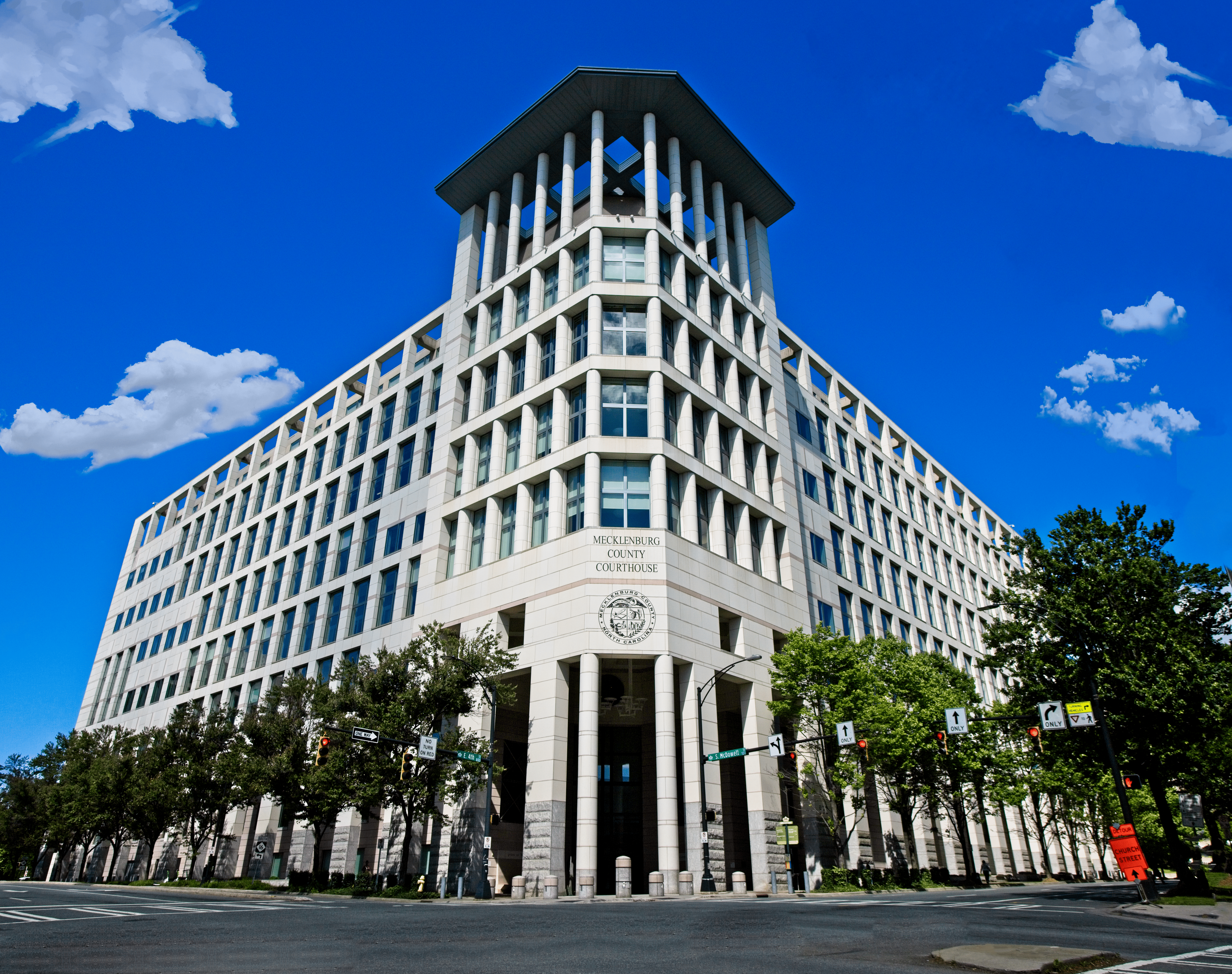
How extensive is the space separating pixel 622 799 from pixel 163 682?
48.5 meters

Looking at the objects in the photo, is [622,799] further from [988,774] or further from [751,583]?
[988,774]

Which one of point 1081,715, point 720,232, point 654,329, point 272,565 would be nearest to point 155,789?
point 272,565

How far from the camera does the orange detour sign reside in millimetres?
23484

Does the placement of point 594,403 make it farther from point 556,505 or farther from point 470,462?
point 470,462

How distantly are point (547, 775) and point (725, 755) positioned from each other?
8.12m

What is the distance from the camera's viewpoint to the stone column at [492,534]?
44219 millimetres

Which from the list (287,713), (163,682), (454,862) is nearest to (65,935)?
(454,862)

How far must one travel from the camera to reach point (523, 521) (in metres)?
43.1

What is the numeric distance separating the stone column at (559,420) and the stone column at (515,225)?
43.4 ft

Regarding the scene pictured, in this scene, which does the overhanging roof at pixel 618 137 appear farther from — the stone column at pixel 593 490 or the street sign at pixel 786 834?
the street sign at pixel 786 834

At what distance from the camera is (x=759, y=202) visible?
59250mm

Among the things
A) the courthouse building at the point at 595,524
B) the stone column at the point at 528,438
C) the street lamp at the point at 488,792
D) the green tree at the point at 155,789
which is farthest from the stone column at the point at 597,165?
the green tree at the point at 155,789

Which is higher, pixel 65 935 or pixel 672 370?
pixel 672 370

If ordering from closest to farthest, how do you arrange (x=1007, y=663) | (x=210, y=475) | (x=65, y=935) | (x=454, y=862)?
1. (x=65, y=935)
2. (x=1007, y=663)
3. (x=454, y=862)
4. (x=210, y=475)
